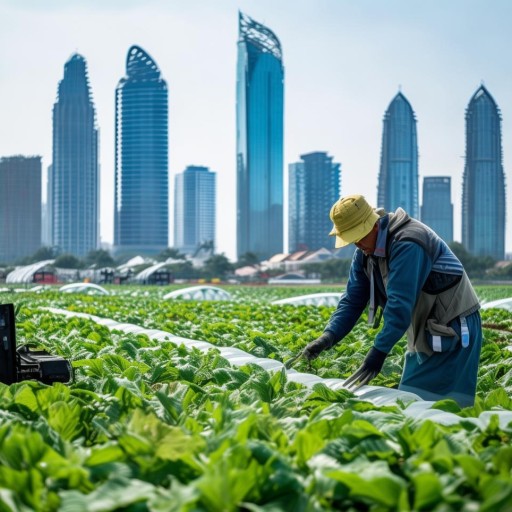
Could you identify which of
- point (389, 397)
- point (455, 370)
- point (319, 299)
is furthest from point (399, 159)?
point (389, 397)

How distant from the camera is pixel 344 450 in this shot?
2.75 meters

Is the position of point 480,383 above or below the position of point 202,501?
below

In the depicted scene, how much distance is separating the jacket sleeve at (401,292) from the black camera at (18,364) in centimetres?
206

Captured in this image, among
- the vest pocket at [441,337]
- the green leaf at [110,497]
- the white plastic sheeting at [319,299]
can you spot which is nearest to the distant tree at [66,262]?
the white plastic sheeting at [319,299]

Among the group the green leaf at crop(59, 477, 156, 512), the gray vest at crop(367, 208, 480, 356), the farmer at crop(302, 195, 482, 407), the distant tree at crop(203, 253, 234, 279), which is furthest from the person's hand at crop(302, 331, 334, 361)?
the distant tree at crop(203, 253, 234, 279)

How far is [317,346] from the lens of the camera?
18.2 ft

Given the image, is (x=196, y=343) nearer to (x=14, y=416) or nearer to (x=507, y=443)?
(x=14, y=416)

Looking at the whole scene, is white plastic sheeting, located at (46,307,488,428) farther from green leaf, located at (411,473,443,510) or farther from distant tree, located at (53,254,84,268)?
distant tree, located at (53,254,84,268)

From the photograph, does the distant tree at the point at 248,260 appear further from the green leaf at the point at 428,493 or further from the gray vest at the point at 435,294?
the green leaf at the point at 428,493

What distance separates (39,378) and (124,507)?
3229mm

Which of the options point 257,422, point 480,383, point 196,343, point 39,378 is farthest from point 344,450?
point 196,343

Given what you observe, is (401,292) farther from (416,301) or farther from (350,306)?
(350,306)

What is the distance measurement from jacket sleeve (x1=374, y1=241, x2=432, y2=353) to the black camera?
6.77 feet

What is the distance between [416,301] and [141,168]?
18632cm
